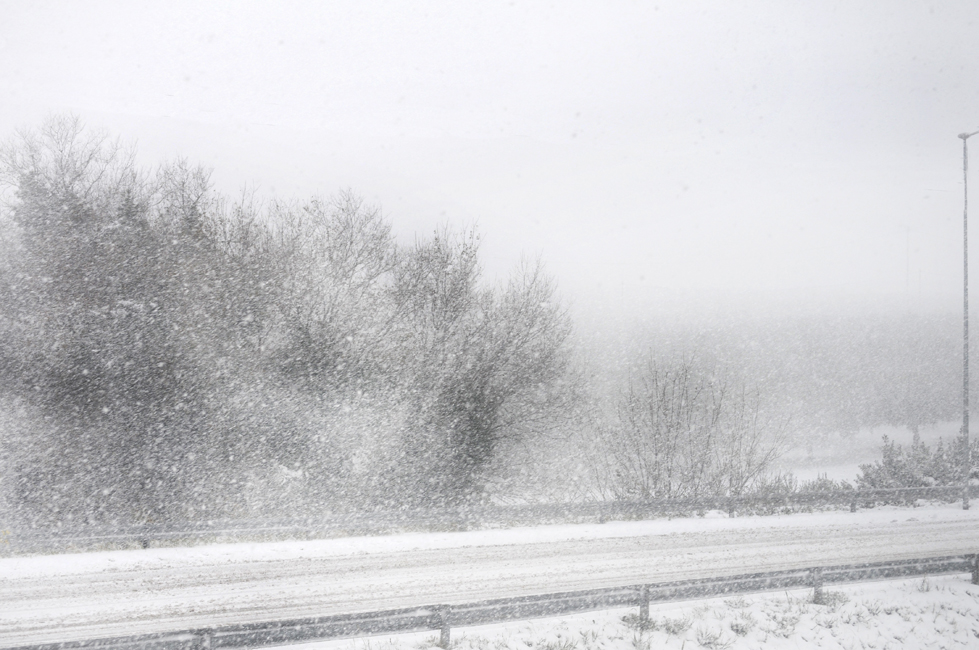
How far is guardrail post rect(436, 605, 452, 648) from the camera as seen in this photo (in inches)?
324

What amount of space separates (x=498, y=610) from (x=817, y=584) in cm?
551

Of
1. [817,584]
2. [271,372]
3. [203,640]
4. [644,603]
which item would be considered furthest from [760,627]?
[271,372]

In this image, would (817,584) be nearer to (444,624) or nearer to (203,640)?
(444,624)

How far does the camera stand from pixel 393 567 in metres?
12.1

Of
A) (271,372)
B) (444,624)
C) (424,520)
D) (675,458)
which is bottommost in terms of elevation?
(424,520)

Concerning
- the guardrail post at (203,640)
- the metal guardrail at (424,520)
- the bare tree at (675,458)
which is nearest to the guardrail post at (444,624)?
the guardrail post at (203,640)

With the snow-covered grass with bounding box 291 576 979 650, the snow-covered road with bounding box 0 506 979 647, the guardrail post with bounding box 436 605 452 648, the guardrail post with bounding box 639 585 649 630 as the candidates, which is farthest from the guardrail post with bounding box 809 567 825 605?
the guardrail post with bounding box 436 605 452 648

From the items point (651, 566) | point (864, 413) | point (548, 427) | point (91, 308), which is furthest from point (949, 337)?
point (91, 308)

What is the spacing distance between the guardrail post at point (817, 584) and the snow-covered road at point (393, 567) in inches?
72.5

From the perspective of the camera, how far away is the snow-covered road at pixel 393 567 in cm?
934

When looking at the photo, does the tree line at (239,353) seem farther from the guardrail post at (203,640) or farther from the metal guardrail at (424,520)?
the guardrail post at (203,640)

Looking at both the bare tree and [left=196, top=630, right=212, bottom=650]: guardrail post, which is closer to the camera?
[left=196, top=630, right=212, bottom=650]: guardrail post

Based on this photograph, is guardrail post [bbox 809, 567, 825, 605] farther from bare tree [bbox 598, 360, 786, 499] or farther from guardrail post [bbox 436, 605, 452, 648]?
bare tree [bbox 598, 360, 786, 499]

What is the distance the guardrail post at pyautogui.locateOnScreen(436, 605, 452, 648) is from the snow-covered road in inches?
69.3
